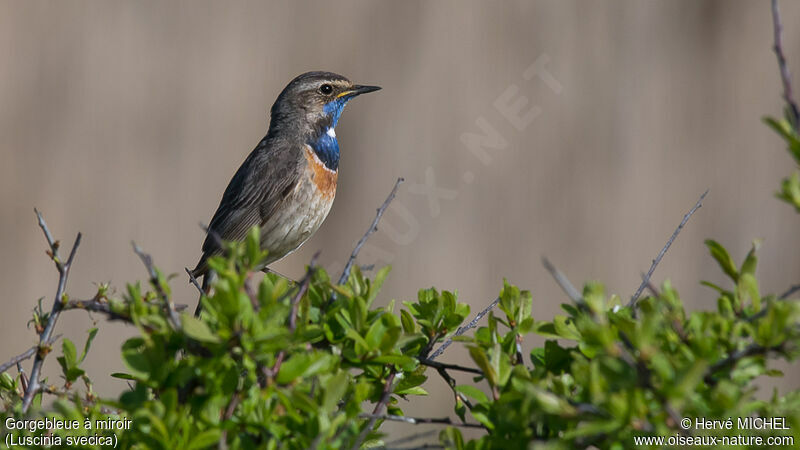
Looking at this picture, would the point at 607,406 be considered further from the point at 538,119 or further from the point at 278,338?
the point at 538,119

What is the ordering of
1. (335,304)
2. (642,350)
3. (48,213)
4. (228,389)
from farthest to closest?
(48,213)
(335,304)
(228,389)
(642,350)

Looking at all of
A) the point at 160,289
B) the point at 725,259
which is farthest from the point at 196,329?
the point at 725,259

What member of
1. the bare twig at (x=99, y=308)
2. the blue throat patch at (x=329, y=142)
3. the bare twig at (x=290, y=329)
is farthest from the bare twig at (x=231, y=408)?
the blue throat patch at (x=329, y=142)

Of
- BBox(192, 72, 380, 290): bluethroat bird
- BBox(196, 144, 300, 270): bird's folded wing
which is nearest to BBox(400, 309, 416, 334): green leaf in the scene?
BBox(192, 72, 380, 290): bluethroat bird

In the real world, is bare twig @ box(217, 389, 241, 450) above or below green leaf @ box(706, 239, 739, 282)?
below

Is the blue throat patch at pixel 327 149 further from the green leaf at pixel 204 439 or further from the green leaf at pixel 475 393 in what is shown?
the green leaf at pixel 204 439

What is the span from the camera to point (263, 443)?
156 centimetres

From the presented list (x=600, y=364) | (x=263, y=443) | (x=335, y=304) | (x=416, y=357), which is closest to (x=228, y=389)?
(x=263, y=443)

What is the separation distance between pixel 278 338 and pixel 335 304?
16.6 inches

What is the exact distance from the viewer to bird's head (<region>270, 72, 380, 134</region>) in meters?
5.28

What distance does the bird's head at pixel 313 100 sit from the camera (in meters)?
5.28

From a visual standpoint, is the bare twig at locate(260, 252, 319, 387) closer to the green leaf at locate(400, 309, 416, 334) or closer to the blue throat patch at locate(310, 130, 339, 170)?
the green leaf at locate(400, 309, 416, 334)

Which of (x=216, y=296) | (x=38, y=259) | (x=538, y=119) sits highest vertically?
(x=538, y=119)

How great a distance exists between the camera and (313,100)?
5332 mm
